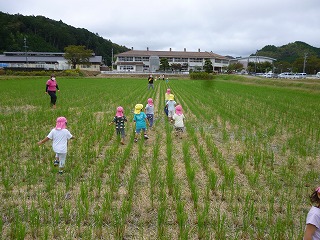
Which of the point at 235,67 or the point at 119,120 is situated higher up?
the point at 235,67

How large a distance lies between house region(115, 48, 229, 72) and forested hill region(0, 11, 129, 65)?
1128 inches

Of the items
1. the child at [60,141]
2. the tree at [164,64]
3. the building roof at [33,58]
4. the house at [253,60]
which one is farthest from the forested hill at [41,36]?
the child at [60,141]

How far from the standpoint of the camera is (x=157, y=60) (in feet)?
231

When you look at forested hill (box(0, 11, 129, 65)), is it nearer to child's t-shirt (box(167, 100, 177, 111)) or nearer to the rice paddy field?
child's t-shirt (box(167, 100, 177, 111))

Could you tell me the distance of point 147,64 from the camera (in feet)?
239

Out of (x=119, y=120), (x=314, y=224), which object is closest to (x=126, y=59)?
(x=119, y=120)

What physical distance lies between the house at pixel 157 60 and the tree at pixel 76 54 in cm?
1158

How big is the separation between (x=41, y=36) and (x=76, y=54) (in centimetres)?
4835

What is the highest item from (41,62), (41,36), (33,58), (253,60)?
(41,36)

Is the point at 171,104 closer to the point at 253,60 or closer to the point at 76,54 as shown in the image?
the point at 76,54

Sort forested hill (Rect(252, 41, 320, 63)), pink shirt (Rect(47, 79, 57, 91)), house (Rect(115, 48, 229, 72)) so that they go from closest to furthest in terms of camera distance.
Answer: pink shirt (Rect(47, 79, 57, 91))
house (Rect(115, 48, 229, 72))
forested hill (Rect(252, 41, 320, 63))

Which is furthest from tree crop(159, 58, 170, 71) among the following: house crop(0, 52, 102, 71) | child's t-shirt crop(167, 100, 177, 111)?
child's t-shirt crop(167, 100, 177, 111)

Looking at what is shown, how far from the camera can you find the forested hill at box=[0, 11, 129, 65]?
272 feet

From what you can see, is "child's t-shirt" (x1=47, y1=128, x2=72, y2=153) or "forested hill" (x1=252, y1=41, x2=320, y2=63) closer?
"child's t-shirt" (x1=47, y1=128, x2=72, y2=153)
